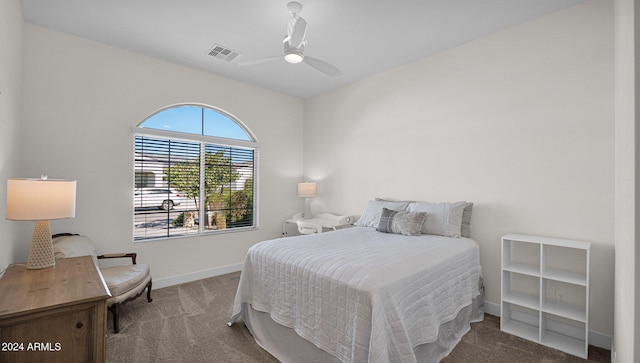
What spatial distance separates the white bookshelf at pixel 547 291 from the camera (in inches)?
92.4

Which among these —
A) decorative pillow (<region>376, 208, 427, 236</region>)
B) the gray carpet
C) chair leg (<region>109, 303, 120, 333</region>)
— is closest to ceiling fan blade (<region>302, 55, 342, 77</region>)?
decorative pillow (<region>376, 208, 427, 236</region>)

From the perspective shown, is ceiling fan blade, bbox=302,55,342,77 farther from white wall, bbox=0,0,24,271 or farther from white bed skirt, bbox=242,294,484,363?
white bed skirt, bbox=242,294,484,363

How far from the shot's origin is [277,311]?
220 cm

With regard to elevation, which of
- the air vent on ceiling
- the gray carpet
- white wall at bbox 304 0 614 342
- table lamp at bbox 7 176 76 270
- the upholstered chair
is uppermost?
the air vent on ceiling

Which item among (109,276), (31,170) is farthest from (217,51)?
(109,276)

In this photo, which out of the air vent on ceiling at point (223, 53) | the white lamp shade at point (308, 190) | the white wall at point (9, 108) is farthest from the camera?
the white lamp shade at point (308, 190)

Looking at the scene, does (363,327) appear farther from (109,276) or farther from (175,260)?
(175,260)

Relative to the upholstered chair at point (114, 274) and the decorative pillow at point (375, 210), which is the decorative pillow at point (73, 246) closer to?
the upholstered chair at point (114, 274)

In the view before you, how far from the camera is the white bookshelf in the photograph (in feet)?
7.70

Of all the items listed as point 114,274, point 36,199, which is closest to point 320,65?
point 36,199

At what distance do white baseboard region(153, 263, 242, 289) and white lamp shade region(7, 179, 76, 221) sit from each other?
82.1 inches

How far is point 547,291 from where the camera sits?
2.64 metres

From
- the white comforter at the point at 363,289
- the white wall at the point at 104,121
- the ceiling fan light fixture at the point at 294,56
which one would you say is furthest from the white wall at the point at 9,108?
the ceiling fan light fixture at the point at 294,56

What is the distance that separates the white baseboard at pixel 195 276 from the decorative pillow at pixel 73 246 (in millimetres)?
925
